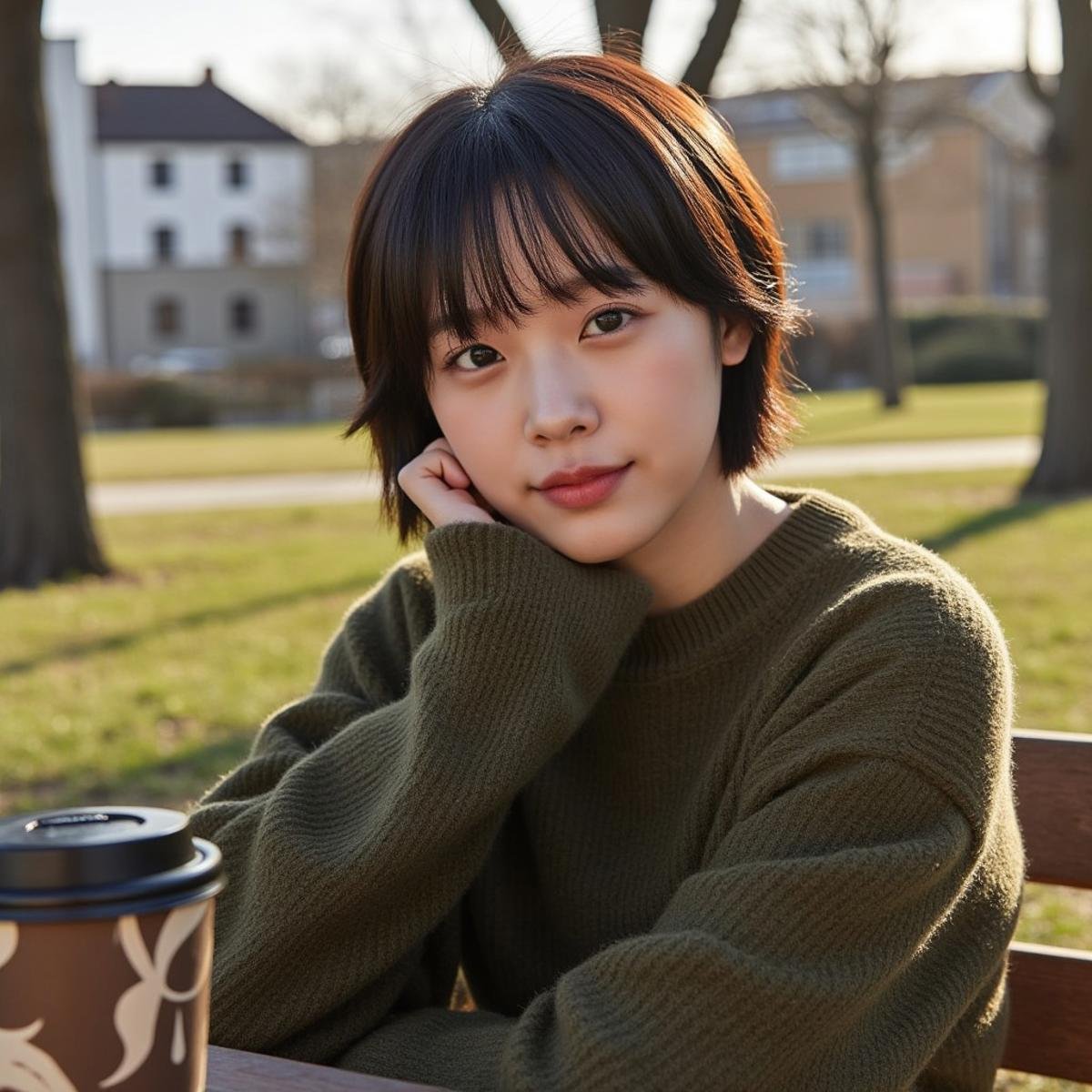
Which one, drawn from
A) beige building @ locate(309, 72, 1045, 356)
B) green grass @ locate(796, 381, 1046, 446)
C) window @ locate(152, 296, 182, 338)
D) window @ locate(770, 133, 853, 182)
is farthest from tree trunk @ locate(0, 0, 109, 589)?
window @ locate(152, 296, 182, 338)

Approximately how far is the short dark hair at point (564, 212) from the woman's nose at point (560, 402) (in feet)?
0.26

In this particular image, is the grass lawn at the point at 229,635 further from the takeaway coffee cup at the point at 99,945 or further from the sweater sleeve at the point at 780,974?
the takeaway coffee cup at the point at 99,945

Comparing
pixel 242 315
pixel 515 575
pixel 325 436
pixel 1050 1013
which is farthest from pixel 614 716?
pixel 242 315

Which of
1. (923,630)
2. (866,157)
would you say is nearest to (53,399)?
(923,630)

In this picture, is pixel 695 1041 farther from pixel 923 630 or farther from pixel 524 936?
pixel 524 936

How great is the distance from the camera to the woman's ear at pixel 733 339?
2117mm

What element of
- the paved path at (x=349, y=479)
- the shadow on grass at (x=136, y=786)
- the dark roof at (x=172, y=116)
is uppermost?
the dark roof at (x=172, y=116)

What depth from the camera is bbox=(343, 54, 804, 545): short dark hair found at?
1930 millimetres

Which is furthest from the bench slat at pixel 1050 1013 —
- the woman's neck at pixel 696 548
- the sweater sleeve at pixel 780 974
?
the woman's neck at pixel 696 548

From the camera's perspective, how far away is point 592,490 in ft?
6.34

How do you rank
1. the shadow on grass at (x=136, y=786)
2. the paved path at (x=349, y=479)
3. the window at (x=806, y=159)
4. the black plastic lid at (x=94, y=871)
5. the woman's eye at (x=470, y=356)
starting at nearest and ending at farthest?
the black plastic lid at (x=94, y=871) < the woman's eye at (x=470, y=356) < the shadow on grass at (x=136, y=786) < the paved path at (x=349, y=479) < the window at (x=806, y=159)

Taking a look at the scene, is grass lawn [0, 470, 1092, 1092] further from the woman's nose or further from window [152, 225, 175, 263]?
window [152, 225, 175, 263]

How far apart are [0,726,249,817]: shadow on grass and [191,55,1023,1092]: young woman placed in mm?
3435

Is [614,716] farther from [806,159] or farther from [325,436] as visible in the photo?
[806,159]
